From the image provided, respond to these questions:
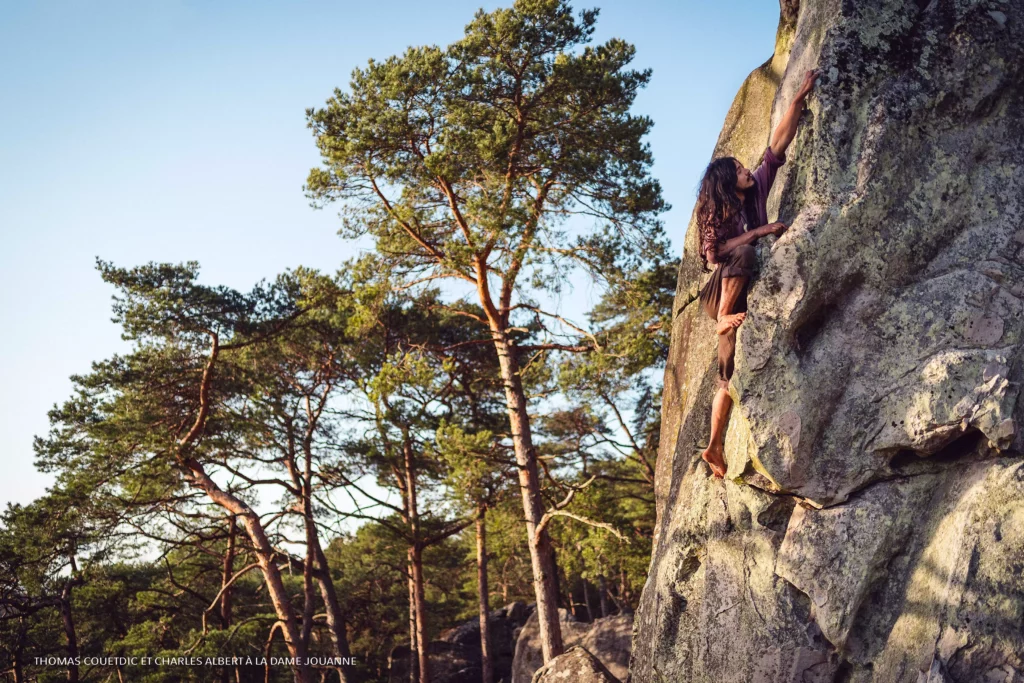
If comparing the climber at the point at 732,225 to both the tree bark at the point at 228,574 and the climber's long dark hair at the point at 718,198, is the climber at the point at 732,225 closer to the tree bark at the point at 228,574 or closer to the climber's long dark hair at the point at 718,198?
the climber's long dark hair at the point at 718,198

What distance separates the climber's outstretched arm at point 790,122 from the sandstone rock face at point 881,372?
7 cm

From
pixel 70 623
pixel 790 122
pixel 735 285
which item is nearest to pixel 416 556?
pixel 70 623

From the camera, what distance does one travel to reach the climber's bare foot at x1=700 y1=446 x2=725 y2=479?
6.53 m

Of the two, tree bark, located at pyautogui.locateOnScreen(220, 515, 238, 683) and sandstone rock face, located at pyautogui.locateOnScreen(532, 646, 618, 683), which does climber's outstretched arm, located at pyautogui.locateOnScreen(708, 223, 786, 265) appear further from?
tree bark, located at pyautogui.locateOnScreen(220, 515, 238, 683)

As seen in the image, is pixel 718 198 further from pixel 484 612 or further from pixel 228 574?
pixel 484 612

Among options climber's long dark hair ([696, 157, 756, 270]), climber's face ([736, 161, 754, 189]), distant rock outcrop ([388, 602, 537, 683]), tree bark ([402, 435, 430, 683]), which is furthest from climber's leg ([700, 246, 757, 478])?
distant rock outcrop ([388, 602, 537, 683])

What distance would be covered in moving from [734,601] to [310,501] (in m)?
14.2

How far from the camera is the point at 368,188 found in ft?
43.8

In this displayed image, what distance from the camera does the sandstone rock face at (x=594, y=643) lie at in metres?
17.1

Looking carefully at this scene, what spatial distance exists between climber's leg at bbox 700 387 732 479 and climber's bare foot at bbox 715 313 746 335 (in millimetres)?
504

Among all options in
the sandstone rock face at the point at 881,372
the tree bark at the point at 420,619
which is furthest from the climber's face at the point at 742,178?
the tree bark at the point at 420,619

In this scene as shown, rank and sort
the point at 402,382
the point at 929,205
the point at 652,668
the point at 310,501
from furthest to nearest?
the point at 310,501 → the point at 402,382 → the point at 652,668 → the point at 929,205

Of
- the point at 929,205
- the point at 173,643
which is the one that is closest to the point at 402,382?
the point at 929,205

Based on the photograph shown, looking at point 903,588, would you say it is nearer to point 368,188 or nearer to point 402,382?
point 402,382
